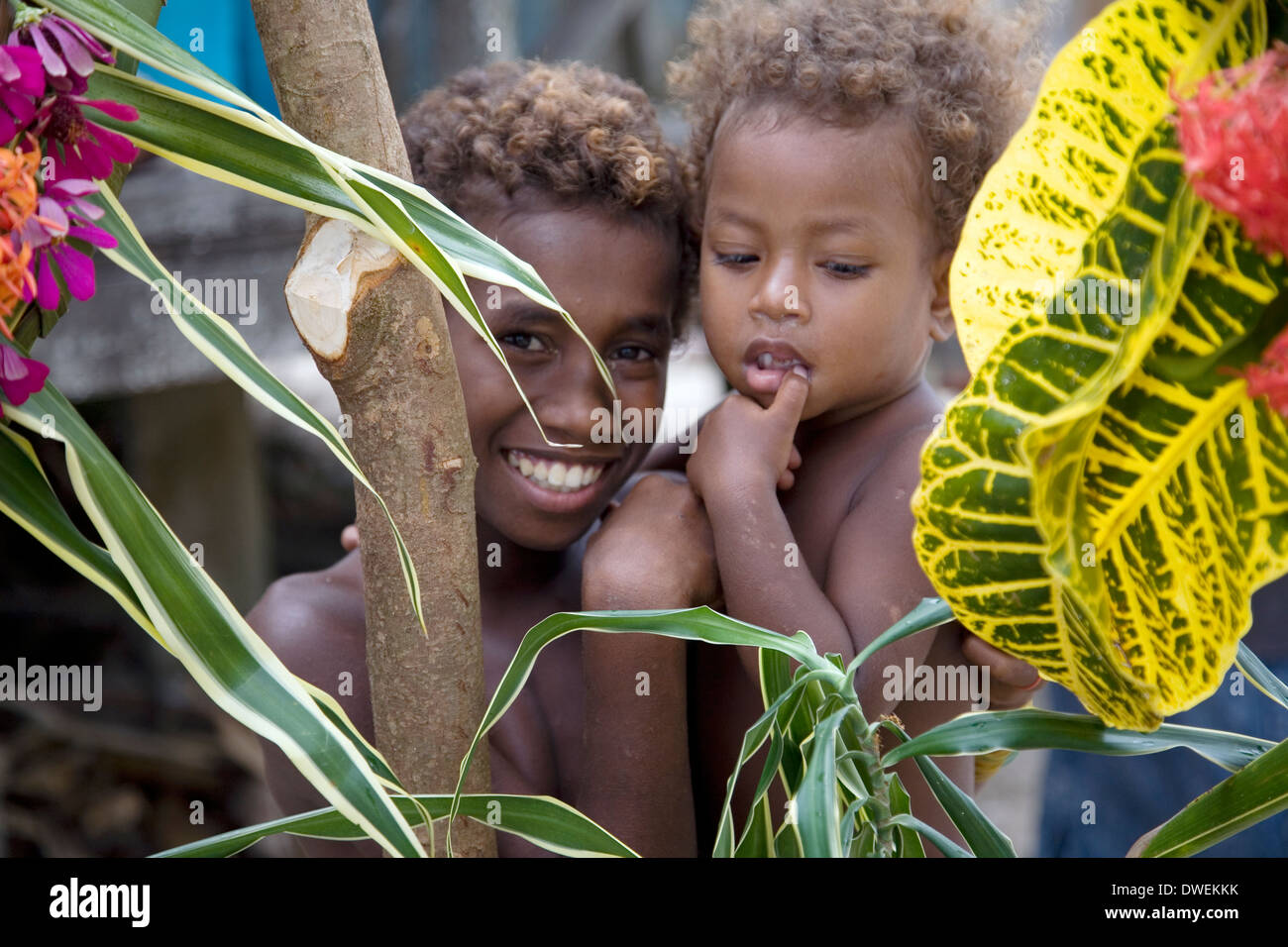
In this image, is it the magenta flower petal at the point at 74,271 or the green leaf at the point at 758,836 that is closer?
the magenta flower petal at the point at 74,271

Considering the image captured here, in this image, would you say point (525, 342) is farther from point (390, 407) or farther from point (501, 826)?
point (501, 826)

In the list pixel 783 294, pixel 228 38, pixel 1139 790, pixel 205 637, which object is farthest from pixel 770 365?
pixel 1139 790

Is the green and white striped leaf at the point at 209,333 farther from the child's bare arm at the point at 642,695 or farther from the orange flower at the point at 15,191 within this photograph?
the child's bare arm at the point at 642,695

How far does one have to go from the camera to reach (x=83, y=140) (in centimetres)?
64

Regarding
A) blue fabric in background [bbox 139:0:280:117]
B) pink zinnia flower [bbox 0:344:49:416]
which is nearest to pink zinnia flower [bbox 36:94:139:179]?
pink zinnia flower [bbox 0:344:49:416]

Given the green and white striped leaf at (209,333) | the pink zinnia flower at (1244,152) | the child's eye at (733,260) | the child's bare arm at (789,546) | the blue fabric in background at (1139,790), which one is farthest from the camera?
the blue fabric in background at (1139,790)

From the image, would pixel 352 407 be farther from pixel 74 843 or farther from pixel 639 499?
pixel 74 843

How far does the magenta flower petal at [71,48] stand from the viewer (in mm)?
608

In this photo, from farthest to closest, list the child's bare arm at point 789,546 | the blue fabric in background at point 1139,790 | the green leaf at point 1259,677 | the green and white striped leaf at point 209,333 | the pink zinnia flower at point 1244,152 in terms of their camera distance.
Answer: the blue fabric in background at point 1139,790, the child's bare arm at point 789,546, the green leaf at point 1259,677, the green and white striped leaf at point 209,333, the pink zinnia flower at point 1244,152

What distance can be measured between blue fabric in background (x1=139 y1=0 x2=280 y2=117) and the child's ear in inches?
34.3

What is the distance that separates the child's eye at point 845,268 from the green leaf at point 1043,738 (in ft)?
1.21

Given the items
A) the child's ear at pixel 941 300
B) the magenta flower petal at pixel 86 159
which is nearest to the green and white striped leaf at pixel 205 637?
the magenta flower petal at pixel 86 159

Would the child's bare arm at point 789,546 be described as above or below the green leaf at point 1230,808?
above

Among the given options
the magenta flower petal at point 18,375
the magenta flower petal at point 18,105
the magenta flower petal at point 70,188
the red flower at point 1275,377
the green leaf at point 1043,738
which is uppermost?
the magenta flower petal at point 18,105
